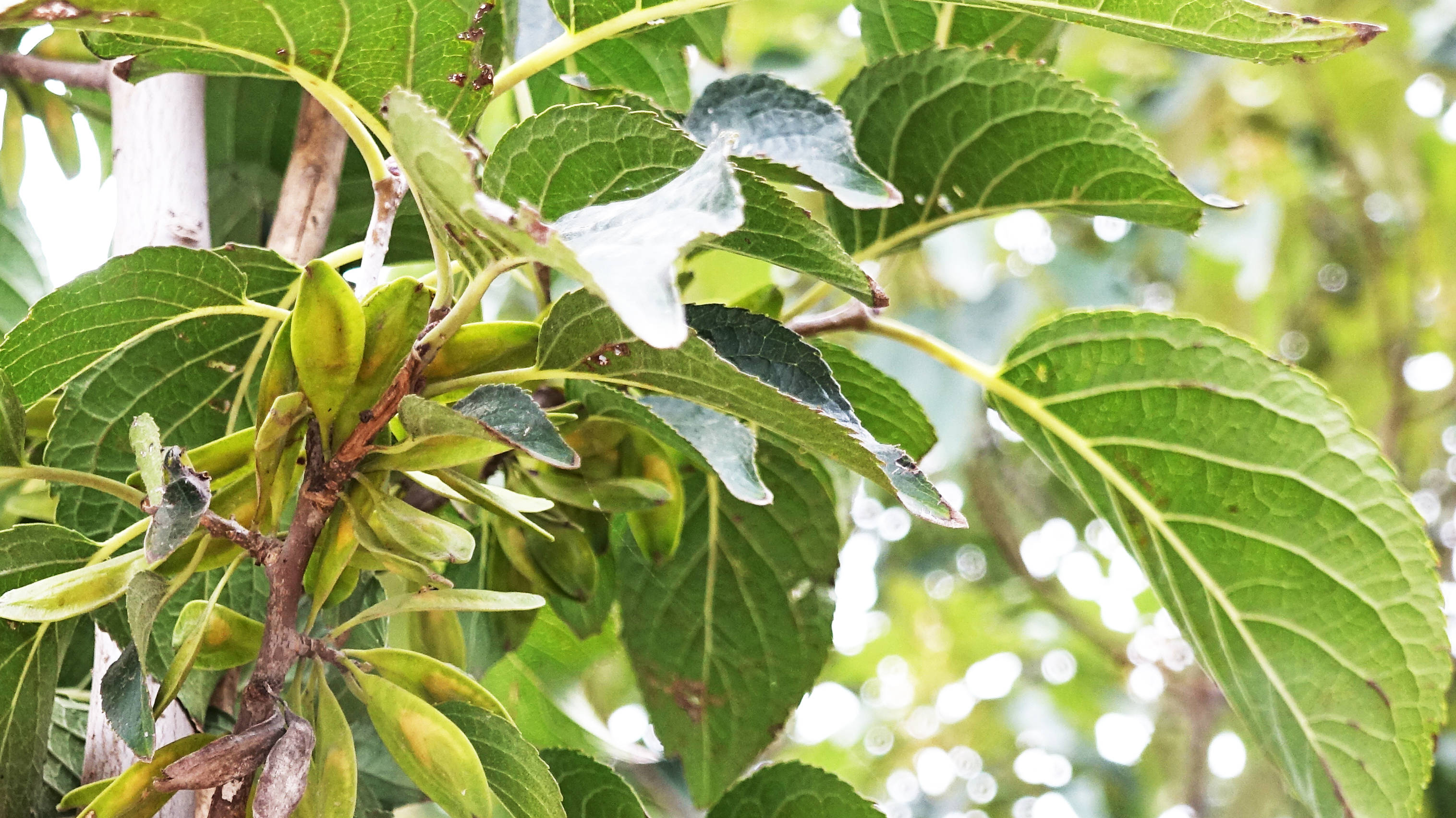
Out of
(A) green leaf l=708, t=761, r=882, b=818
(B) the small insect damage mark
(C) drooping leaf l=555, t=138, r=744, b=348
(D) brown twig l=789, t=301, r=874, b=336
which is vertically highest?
(B) the small insect damage mark

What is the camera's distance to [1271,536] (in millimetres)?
532

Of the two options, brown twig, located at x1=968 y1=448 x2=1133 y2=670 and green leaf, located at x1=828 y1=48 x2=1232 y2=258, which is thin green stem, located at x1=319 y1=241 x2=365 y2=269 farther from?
brown twig, located at x1=968 y1=448 x2=1133 y2=670

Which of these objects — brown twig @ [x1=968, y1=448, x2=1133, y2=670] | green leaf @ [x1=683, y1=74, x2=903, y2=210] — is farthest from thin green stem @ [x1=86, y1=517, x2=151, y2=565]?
brown twig @ [x1=968, y1=448, x2=1133, y2=670]

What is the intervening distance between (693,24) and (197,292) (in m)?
0.30

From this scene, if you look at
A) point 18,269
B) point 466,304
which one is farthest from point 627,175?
point 18,269

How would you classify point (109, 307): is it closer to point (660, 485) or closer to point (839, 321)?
point (660, 485)

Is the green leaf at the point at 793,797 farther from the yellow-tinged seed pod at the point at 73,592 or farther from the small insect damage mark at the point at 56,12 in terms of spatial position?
the small insect damage mark at the point at 56,12

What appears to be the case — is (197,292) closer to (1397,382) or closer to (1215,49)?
(1215,49)

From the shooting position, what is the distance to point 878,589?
2.36 metres

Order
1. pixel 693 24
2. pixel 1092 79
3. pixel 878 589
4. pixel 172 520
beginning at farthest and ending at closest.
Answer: pixel 878 589 < pixel 1092 79 < pixel 693 24 < pixel 172 520

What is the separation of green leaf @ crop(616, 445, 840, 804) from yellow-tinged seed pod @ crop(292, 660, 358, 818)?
0.91ft

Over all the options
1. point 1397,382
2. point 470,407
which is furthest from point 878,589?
point 470,407

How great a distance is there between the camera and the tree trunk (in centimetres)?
52

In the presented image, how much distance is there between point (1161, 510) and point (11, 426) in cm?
47
